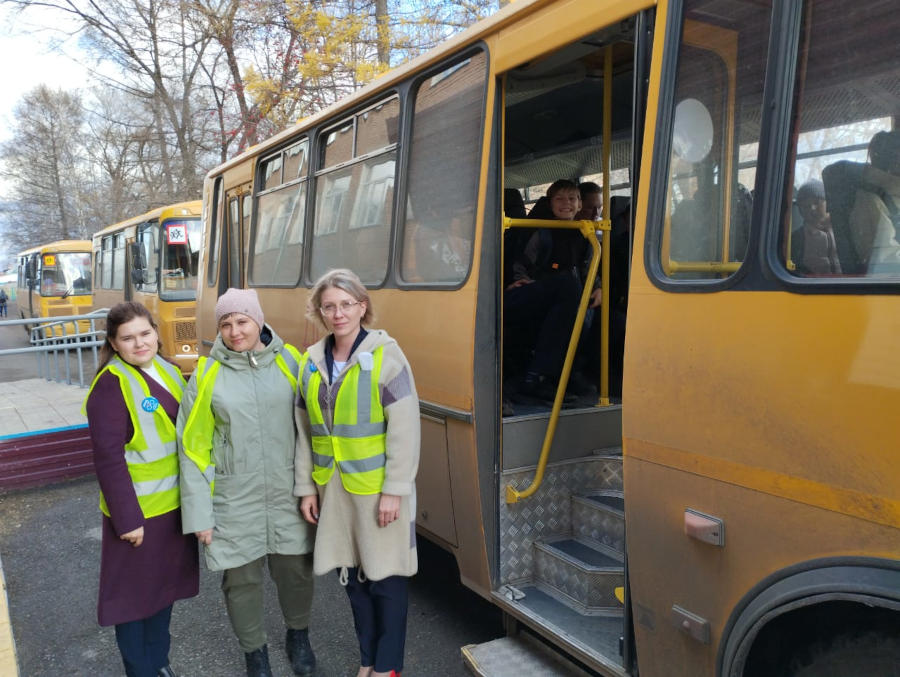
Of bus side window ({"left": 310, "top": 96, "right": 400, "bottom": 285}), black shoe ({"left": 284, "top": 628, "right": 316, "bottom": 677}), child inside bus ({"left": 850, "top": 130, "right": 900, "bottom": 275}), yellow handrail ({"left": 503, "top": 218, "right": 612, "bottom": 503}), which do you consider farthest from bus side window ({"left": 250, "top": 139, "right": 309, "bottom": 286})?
child inside bus ({"left": 850, "top": 130, "right": 900, "bottom": 275})

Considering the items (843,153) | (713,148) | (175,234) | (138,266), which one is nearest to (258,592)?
(713,148)

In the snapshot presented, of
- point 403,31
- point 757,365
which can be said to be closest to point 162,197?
point 403,31

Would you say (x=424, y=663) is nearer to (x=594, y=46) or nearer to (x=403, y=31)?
(x=594, y=46)

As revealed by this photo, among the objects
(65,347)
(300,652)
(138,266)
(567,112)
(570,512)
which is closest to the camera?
(300,652)

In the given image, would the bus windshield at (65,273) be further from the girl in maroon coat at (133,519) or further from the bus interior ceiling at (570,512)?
the girl in maroon coat at (133,519)

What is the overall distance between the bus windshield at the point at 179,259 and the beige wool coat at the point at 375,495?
1188 cm

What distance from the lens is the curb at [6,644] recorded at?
3527 millimetres

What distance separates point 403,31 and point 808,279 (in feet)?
38.7

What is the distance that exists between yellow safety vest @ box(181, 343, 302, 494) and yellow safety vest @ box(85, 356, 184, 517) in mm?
102

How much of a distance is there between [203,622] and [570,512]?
88.7 inches

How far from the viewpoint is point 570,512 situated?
362 cm

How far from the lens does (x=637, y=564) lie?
A: 247 cm

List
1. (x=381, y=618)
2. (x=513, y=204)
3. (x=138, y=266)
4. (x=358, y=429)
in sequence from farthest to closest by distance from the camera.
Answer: (x=138, y=266), (x=513, y=204), (x=381, y=618), (x=358, y=429)

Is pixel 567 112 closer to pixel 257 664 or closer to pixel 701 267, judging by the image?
pixel 701 267
